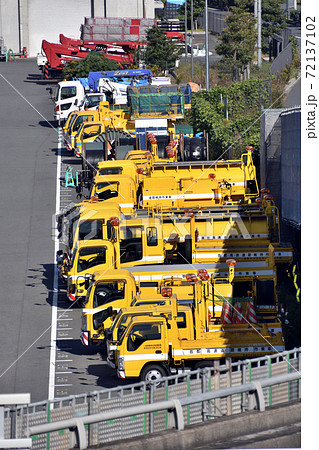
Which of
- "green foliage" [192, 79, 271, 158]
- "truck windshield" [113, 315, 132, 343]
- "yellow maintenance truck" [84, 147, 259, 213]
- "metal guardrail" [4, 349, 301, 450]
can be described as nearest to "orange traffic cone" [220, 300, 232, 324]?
"truck windshield" [113, 315, 132, 343]

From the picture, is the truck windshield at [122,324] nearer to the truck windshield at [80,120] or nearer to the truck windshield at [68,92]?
the truck windshield at [80,120]

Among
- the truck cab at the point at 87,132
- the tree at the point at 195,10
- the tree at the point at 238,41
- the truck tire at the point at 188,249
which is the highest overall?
the tree at the point at 195,10

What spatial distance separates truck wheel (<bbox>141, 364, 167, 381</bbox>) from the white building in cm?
7201

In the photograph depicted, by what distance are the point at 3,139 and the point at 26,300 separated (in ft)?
84.5

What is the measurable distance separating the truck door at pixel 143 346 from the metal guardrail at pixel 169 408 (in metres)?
6.06

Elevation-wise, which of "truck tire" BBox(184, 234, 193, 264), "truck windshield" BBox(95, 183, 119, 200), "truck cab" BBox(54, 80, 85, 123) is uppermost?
"truck cab" BBox(54, 80, 85, 123)

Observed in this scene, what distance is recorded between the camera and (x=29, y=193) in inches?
1813

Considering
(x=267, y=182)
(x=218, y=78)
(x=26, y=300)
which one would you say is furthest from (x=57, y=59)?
Result: (x=26, y=300)

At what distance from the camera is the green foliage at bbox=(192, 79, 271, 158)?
4744cm

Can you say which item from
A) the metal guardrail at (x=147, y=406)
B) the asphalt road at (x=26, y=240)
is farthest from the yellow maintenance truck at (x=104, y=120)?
the metal guardrail at (x=147, y=406)

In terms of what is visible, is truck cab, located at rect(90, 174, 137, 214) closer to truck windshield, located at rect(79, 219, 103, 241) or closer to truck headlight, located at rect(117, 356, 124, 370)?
truck windshield, located at rect(79, 219, 103, 241)

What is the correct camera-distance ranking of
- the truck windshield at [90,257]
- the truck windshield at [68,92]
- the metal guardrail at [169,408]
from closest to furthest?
1. the metal guardrail at [169,408]
2. the truck windshield at [90,257]
3. the truck windshield at [68,92]

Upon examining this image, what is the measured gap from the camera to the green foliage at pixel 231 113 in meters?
47.4

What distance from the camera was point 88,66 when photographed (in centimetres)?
7244
